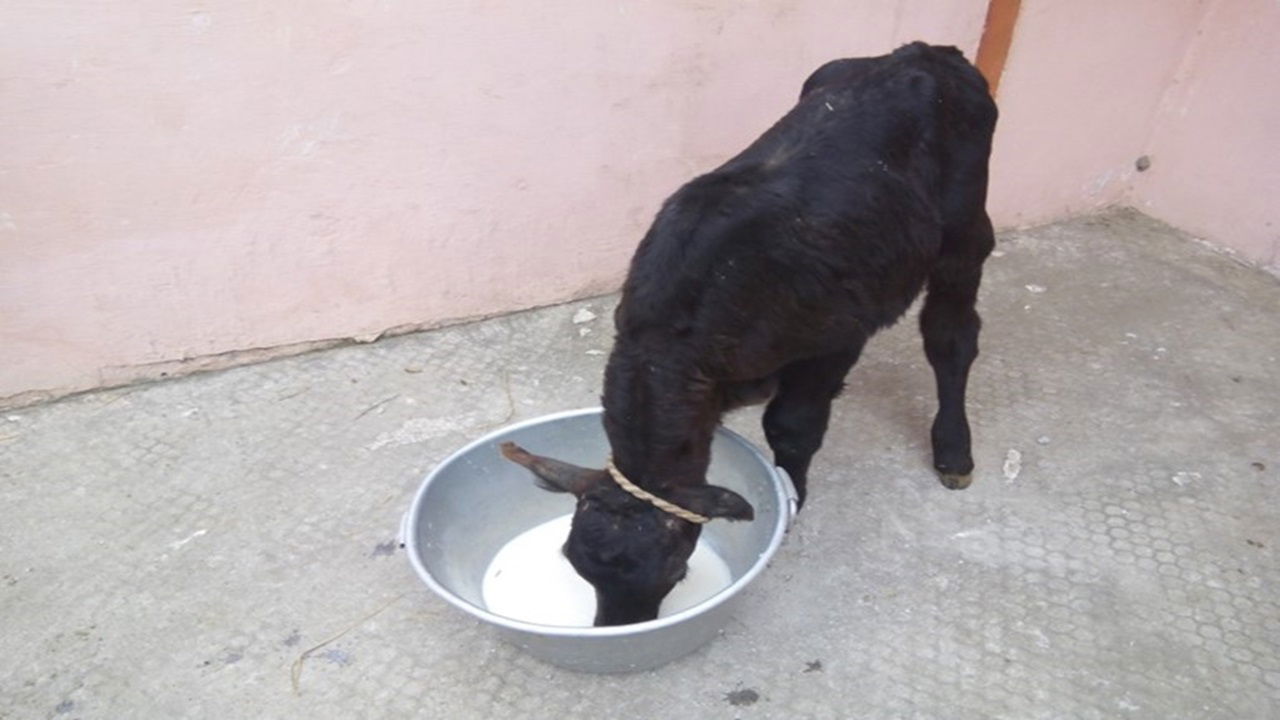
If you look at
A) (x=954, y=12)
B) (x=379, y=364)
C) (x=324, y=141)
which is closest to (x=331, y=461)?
(x=379, y=364)

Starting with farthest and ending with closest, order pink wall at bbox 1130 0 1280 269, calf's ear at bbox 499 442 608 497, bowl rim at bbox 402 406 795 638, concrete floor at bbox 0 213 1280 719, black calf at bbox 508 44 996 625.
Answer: pink wall at bbox 1130 0 1280 269
concrete floor at bbox 0 213 1280 719
calf's ear at bbox 499 442 608 497
black calf at bbox 508 44 996 625
bowl rim at bbox 402 406 795 638

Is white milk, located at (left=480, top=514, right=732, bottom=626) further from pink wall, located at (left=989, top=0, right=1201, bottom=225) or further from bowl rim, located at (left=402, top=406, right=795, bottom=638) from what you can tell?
pink wall, located at (left=989, top=0, right=1201, bottom=225)

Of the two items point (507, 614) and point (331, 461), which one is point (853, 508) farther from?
point (331, 461)

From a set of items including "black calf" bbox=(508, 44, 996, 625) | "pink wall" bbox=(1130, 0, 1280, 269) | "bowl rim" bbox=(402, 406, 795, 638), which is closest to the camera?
"bowl rim" bbox=(402, 406, 795, 638)

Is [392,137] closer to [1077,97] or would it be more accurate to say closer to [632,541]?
[632,541]

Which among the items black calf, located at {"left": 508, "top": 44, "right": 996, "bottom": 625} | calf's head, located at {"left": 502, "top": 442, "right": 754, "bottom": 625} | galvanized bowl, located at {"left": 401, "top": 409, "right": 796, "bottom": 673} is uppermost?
black calf, located at {"left": 508, "top": 44, "right": 996, "bottom": 625}

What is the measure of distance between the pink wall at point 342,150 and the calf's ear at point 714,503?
224cm

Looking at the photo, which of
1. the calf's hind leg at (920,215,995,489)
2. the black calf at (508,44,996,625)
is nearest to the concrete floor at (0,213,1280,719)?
the calf's hind leg at (920,215,995,489)

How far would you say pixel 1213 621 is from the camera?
2.97 m

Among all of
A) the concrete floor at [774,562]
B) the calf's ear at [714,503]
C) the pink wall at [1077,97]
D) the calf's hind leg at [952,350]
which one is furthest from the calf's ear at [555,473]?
the pink wall at [1077,97]

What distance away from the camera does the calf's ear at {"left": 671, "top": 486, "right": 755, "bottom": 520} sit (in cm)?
245

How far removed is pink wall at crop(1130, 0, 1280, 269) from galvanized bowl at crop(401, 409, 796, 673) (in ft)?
11.8

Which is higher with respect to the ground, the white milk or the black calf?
the black calf

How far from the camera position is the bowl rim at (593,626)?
2.36 meters
